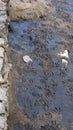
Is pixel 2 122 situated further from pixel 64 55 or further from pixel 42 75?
pixel 64 55

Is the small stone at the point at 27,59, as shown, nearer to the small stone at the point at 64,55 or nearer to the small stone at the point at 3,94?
the small stone at the point at 64,55

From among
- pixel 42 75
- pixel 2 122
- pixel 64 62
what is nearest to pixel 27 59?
pixel 42 75

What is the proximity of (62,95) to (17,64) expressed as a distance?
1373 millimetres

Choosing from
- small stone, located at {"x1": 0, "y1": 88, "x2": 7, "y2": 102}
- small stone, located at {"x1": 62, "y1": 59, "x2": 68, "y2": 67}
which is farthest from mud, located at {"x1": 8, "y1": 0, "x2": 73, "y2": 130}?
small stone, located at {"x1": 0, "y1": 88, "x2": 7, "y2": 102}

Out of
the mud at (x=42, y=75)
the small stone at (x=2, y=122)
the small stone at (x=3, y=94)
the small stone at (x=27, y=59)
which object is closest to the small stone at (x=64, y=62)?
the mud at (x=42, y=75)

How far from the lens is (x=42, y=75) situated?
6.51m

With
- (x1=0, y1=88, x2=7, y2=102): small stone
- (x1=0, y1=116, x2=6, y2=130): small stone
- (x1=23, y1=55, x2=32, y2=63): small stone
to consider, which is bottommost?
(x1=0, y1=116, x2=6, y2=130): small stone

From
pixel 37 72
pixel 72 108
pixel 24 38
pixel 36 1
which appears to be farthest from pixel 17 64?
pixel 36 1

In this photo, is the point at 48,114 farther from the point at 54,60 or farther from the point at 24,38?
the point at 24,38

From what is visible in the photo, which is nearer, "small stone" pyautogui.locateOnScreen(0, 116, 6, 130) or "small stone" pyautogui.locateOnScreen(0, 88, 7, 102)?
"small stone" pyautogui.locateOnScreen(0, 116, 6, 130)

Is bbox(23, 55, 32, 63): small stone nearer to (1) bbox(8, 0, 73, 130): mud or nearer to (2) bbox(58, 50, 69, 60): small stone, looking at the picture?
(1) bbox(8, 0, 73, 130): mud

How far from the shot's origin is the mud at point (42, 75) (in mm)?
5402

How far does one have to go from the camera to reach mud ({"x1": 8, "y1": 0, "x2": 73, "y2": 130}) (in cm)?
540

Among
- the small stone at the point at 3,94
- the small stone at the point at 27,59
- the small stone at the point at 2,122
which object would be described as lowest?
the small stone at the point at 2,122
